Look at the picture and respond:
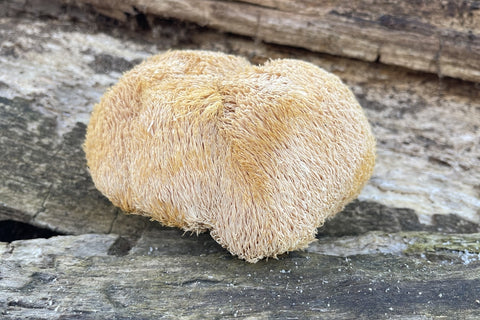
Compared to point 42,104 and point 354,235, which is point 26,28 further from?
point 354,235

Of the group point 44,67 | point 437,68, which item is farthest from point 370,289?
point 44,67

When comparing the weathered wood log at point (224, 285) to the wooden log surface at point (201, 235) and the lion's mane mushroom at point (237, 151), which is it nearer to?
the wooden log surface at point (201, 235)

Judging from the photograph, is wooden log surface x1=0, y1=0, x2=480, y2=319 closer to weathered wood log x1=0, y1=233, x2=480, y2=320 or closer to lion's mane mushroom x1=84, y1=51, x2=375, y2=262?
weathered wood log x1=0, y1=233, x2=480, y2=320

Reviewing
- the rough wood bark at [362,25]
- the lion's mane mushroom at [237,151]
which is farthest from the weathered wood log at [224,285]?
the rough wood bark at [362,25]

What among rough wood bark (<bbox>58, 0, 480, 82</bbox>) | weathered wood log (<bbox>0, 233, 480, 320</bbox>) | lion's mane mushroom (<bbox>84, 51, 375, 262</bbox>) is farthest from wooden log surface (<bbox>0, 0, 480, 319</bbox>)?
lion's mane mushroom (<bbox>84, 51, 375, 262</bbox>)

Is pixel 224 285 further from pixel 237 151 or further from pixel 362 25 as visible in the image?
pixel 362 25

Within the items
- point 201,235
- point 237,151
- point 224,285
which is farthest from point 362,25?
point 224,285
